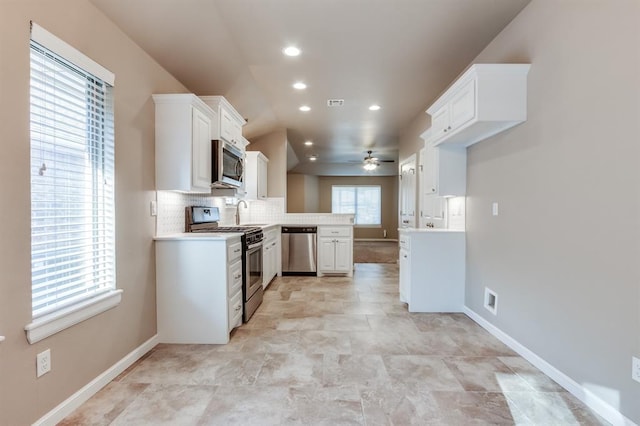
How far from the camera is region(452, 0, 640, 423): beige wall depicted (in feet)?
5.45

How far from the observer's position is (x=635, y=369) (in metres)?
1.62

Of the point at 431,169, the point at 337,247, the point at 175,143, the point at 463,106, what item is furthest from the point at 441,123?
the point at 337,247

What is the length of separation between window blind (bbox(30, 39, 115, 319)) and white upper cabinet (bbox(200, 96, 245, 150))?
122 cm

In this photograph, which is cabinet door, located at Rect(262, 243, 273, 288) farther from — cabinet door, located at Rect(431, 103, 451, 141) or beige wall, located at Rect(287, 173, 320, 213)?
beige wall, located at Rect(287, 173, 320, 213)

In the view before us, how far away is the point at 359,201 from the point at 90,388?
35.1 ft

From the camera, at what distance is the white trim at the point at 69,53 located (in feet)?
5.27

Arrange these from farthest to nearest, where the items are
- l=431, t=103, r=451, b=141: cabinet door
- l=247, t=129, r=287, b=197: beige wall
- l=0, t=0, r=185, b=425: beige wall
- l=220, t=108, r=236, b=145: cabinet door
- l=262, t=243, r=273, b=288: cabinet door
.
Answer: l=247, t=129, r=287, b=197: beige wall, l=262, t=243, r=273, b=288: cabinet door, l=220, t=108, r=236, b=145: cabinet door, l=431, t=103, r=451, b=141: cabinet door, l=0, t=0, r=185, b=425: beige wall

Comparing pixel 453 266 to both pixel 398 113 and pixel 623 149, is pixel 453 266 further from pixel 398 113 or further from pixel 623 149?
pixel 398 113

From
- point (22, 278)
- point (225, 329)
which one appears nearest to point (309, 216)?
point (225, 329)

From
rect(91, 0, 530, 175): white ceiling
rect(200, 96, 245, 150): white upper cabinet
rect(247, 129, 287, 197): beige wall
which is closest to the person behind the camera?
rect(91, 0, 530, 175): white ceiling

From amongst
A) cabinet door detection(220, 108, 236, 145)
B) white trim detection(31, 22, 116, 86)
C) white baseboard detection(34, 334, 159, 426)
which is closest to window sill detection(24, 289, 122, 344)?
white baseboard detection(34, 334, 159, 426)

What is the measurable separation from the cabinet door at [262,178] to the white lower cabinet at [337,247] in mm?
1174

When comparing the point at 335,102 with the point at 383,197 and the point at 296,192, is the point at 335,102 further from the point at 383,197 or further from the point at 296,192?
the point at 383,197

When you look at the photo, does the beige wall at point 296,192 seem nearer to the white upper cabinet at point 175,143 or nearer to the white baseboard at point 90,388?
the white upper cabinet at point 175,143
